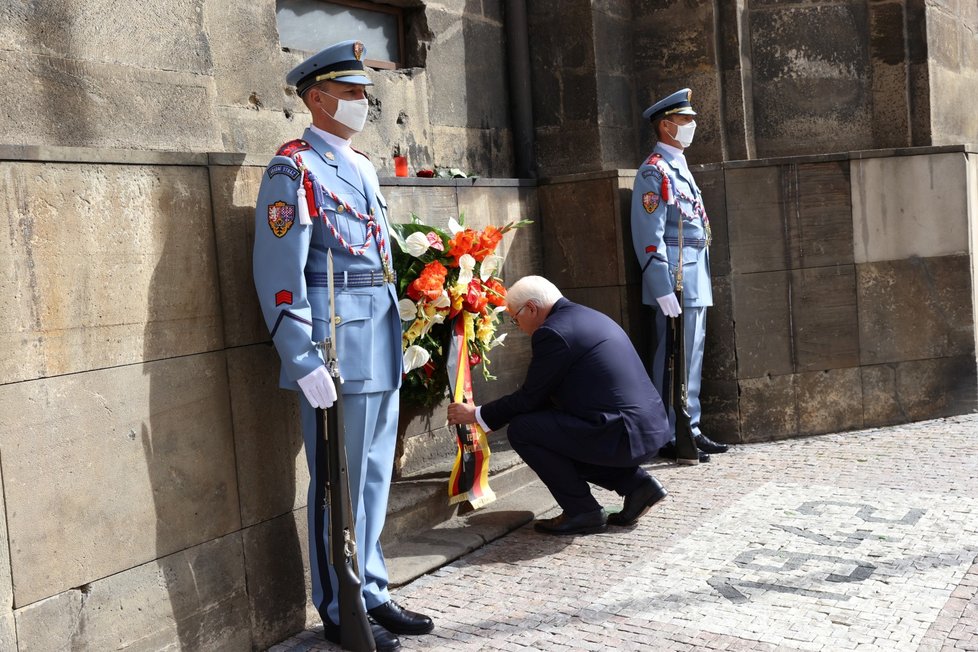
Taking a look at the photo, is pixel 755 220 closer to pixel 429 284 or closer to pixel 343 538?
pixel 429 284

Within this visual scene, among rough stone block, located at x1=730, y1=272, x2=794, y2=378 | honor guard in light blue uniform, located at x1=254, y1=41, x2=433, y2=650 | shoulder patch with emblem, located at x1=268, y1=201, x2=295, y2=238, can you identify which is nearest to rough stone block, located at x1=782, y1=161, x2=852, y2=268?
rough stone block, located at x1=730, y1=272, x2=794, y2=378

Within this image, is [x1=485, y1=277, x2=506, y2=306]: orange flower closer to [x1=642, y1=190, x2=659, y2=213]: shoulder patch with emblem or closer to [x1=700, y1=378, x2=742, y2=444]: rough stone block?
[x1=642, y1=190, x2=659, y2=213]: shoulder patch with emblem

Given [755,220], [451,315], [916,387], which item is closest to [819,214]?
[755,220]

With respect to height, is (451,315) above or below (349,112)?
below

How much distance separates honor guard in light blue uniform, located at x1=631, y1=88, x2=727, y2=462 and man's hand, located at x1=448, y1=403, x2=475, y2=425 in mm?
1989

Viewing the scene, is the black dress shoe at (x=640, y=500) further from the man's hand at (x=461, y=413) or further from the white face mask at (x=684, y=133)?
the white face mask at (x=684, y=133)

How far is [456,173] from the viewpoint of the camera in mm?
6492

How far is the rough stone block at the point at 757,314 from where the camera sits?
7.42 metres

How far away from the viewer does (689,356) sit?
6984 mm

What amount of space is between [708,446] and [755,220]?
1561 mm

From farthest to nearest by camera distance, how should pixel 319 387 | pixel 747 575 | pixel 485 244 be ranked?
pixel 485 244, pixel 747 575, pixel 319 387

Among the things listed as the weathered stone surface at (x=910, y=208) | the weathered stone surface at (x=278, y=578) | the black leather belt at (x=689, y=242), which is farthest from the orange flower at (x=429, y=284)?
the weathered stone surface at (x=910, y=208)

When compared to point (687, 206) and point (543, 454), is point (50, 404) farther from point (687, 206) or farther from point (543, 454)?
point (687, 206)

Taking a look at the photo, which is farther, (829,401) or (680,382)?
(829,401)
